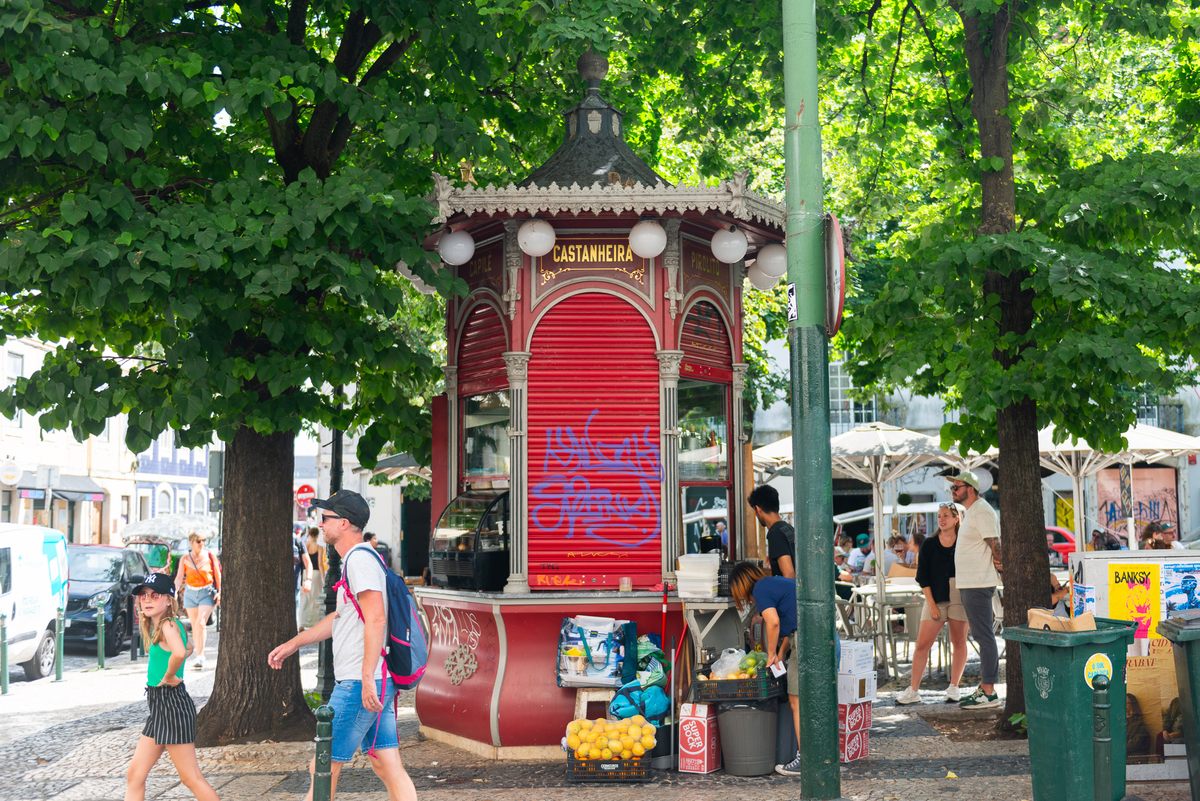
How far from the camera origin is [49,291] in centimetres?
924

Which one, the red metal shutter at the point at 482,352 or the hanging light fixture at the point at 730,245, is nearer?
the hanging light fixture at the point at 730,245

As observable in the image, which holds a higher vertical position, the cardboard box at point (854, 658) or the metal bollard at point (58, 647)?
the cardboard box at point (854, 658)

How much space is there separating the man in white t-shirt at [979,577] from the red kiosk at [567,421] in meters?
2.41

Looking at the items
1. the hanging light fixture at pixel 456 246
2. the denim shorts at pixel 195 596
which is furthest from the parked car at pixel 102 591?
the hanging light fixture at pixel 456 246

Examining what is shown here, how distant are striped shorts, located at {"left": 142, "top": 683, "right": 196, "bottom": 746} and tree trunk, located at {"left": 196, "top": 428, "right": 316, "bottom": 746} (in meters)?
3.56

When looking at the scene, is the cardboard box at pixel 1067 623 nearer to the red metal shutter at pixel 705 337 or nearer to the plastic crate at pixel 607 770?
the plastic crate at pixel 607 770

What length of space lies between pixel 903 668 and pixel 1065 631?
320 inches

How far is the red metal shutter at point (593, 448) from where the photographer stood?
10.2 m

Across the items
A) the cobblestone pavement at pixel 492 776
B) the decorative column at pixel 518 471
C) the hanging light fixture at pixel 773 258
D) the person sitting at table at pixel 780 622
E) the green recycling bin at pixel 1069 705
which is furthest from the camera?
the hanging light fixture at pixel 773 258

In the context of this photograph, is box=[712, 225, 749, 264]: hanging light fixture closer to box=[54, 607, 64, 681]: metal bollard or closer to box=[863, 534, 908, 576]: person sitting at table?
box=[54, 607, 64, 681]: metal bollard

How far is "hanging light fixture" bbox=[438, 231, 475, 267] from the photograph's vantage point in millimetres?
10641

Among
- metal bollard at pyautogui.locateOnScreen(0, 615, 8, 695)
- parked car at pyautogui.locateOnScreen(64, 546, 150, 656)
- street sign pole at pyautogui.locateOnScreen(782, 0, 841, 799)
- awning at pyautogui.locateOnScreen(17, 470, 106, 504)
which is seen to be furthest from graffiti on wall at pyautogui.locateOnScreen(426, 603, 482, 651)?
awning at pyautogui.locateOnScreen(17, 470, 106, 504)

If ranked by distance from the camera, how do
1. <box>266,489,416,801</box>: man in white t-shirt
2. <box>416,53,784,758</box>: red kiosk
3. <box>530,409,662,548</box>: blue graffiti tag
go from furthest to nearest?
<box>530,409,662,548</box>: blue graffiti tag, <box>416,53,784,758</box>: red kiosk, <box>266,489,416,801</box>: man in white t-shirt

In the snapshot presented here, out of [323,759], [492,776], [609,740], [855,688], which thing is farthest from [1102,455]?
[323,759]
